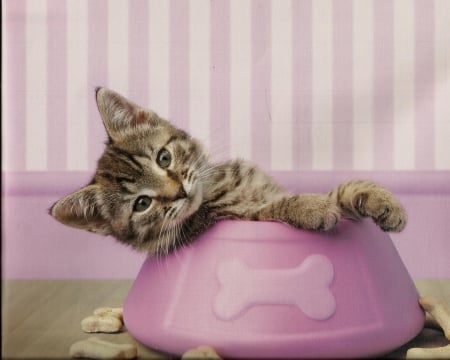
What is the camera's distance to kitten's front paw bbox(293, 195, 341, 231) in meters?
1.37

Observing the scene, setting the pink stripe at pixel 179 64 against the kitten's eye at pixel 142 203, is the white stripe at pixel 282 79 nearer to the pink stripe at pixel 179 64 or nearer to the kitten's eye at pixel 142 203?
the pink stripe at pixel 179 64

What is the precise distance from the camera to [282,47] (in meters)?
1.61

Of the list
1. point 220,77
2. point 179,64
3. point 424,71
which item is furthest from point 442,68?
point 179,64

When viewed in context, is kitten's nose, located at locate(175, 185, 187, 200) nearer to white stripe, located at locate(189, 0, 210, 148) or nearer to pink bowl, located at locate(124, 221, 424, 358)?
pink bowl, located at locate(124, 221, 424, 358)

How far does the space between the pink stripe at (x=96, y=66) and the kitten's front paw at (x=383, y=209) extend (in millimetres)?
721

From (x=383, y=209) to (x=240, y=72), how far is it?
535 millimetres

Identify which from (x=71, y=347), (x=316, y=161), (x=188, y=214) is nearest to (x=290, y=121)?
(x=316, y=161)

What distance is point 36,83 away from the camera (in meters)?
1.58

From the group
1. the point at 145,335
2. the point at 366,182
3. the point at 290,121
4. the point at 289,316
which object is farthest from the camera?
the point at 290,121

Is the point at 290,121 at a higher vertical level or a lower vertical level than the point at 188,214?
higher

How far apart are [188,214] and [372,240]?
458 mm

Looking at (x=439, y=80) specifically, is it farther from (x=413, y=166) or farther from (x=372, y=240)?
(x=372, y=240)

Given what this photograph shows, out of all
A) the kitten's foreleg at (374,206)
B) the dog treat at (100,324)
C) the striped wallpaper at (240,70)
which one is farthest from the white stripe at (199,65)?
the dog treat at (100,324)

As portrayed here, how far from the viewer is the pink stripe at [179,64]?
1.59 m
